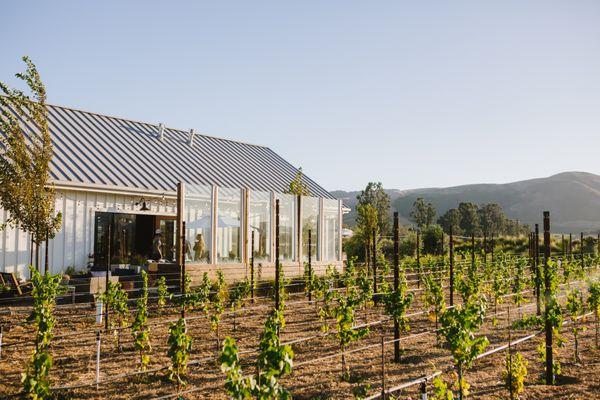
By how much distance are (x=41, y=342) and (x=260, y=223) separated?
10701mm

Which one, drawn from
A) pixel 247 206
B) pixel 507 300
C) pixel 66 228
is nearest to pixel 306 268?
pixel 247 206

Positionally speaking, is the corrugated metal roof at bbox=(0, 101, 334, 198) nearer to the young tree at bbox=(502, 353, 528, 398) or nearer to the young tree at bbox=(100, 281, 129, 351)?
the young tree at bbox=(100, 281, 129, 351)

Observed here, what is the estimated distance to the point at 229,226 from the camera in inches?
699

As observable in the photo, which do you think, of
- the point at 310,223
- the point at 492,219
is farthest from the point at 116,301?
the point at 492,219

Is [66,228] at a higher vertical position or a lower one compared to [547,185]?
lower

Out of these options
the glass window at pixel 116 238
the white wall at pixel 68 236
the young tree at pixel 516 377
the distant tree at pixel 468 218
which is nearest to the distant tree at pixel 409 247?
the glass window at pixel 116 238

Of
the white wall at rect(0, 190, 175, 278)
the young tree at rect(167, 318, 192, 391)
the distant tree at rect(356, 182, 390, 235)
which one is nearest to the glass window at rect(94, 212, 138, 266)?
the white wall at rect(0, 190, 175, 278)

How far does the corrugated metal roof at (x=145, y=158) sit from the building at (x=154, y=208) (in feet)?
0.18

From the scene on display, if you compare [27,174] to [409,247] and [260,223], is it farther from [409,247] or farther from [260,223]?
[409,247]

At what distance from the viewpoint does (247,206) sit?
18.3m

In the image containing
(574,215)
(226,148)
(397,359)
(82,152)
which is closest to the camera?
(397,359)

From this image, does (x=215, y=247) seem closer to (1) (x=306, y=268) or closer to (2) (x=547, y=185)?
(1) (x=306, y=268)

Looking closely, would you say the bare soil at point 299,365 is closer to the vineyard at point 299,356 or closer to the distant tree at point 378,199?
the vineyard at point 299,356

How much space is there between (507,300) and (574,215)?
397 ft
